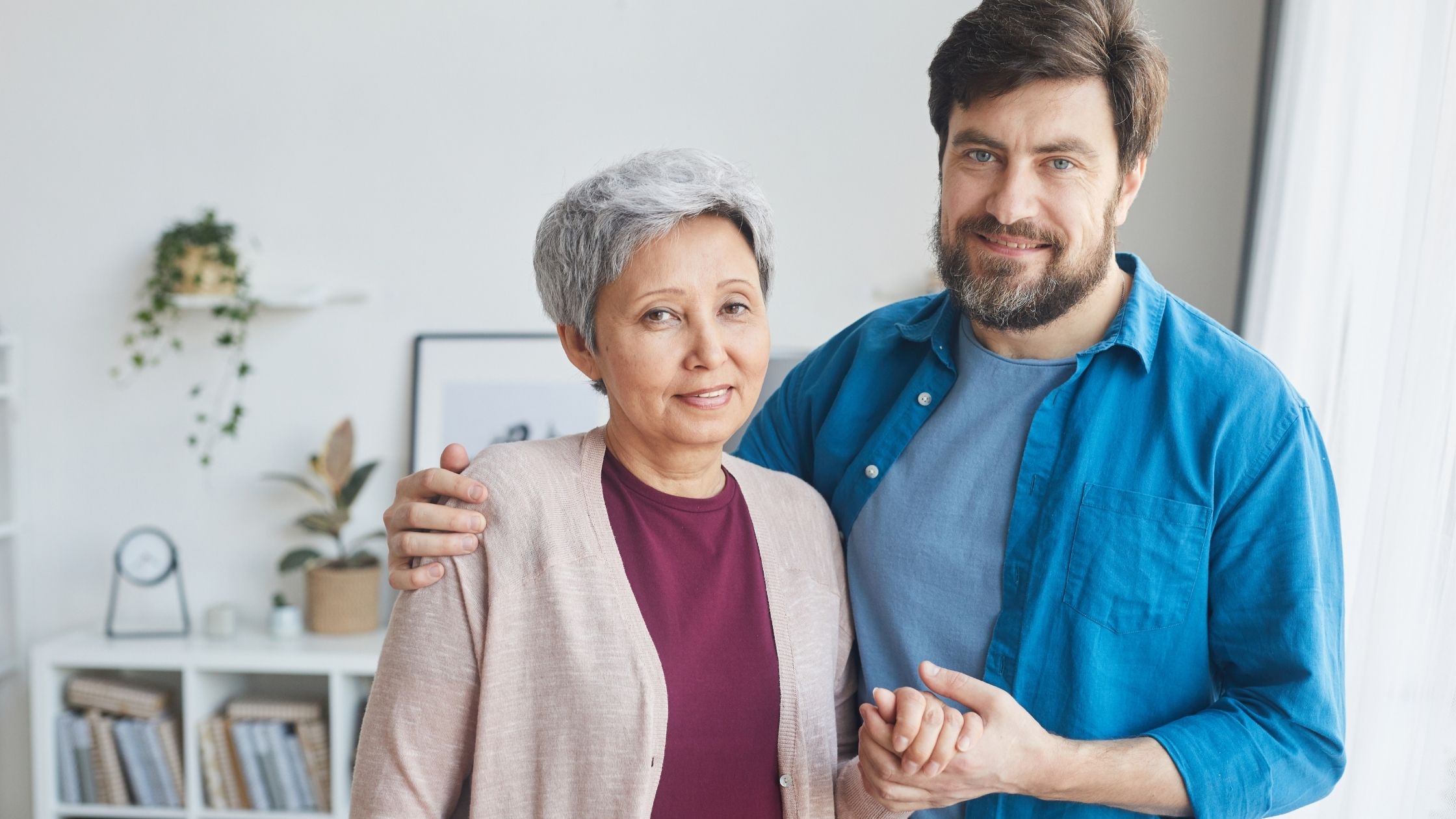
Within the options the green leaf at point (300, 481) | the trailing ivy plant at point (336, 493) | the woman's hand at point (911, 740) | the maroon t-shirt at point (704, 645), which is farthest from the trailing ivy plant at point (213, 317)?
the woman's hand at point (911, 740)

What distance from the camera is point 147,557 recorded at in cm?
365

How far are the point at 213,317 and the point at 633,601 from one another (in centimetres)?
291

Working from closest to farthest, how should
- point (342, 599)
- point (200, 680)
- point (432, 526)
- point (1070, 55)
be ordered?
point (432, 526) → point (1070, 55) → point (200, 680) → point (342, 599)

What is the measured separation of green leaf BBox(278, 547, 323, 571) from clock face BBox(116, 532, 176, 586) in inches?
16.4

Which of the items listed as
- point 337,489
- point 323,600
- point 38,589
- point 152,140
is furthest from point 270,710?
point 152,140

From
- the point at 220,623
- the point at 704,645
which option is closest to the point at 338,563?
the point at 220,623

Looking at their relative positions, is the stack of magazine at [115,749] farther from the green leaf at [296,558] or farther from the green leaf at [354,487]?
the green leaf at [354,487]

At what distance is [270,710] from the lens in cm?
340

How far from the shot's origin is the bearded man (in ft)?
4.21

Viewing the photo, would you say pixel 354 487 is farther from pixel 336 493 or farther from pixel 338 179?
pixel 338 179

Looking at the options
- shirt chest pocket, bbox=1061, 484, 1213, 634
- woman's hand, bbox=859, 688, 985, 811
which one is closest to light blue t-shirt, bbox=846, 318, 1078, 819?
shirt chest pocket, bbox=1061, 484, 1213, 634

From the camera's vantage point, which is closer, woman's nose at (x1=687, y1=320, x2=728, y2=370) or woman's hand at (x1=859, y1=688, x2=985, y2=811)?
woman's hand at (x1=859, y1=688, x2=985, y2=811)

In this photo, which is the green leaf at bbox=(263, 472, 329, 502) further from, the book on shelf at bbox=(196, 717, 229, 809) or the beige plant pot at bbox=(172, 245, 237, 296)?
the book on shelf at bbox=(196, 717, 229, 809)

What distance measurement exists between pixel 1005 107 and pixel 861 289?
2057 mm
